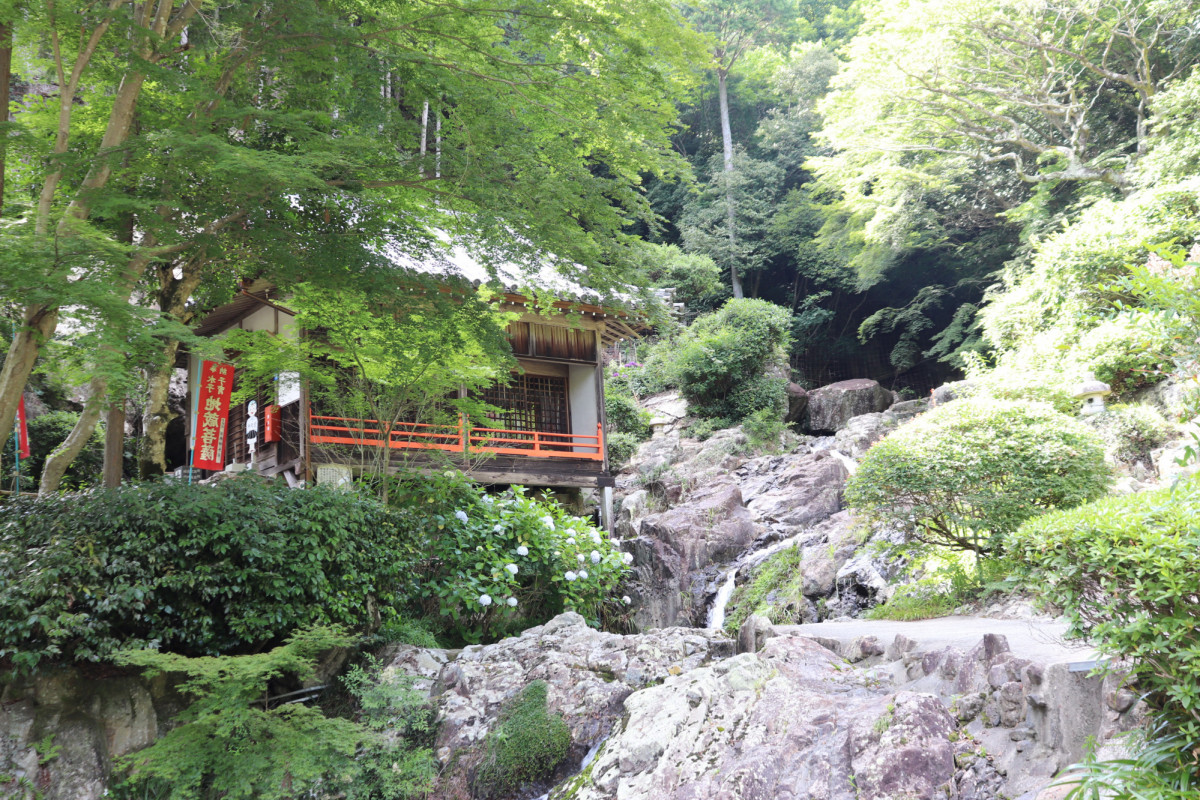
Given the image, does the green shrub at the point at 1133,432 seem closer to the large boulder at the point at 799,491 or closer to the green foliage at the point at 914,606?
→ the green foliage at the point at 914,606

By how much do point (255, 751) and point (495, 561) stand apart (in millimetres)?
3942

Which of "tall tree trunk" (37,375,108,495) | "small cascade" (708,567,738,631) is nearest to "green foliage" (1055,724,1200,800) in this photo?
"tall tree trunk" (37,375,108,495)

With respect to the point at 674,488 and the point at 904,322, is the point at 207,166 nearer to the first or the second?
the point at 674,488

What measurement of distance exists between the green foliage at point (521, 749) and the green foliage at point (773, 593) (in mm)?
4687

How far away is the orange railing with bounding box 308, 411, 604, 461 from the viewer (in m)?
11.1

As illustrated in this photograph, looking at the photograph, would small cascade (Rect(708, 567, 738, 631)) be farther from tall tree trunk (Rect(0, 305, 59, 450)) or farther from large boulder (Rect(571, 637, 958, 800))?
tall tree trunk (Rect(0, 305, 59, 450))

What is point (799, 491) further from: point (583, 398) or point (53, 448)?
point (53, 448)

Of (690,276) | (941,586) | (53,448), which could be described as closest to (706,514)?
(941,586)

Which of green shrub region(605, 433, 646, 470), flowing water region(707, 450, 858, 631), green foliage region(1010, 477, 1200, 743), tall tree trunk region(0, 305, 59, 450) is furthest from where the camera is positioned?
green shrub region(605, 433, 646, 470)

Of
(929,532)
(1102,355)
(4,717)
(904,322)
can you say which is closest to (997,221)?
(904,322)

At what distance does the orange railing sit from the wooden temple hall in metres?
0.02

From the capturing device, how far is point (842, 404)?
926 inches

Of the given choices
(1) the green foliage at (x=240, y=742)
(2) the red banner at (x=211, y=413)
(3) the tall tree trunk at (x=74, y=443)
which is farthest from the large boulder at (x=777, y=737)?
(2) the red banner at (x=211, y=413)

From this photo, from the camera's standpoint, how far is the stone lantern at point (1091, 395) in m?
10.5
